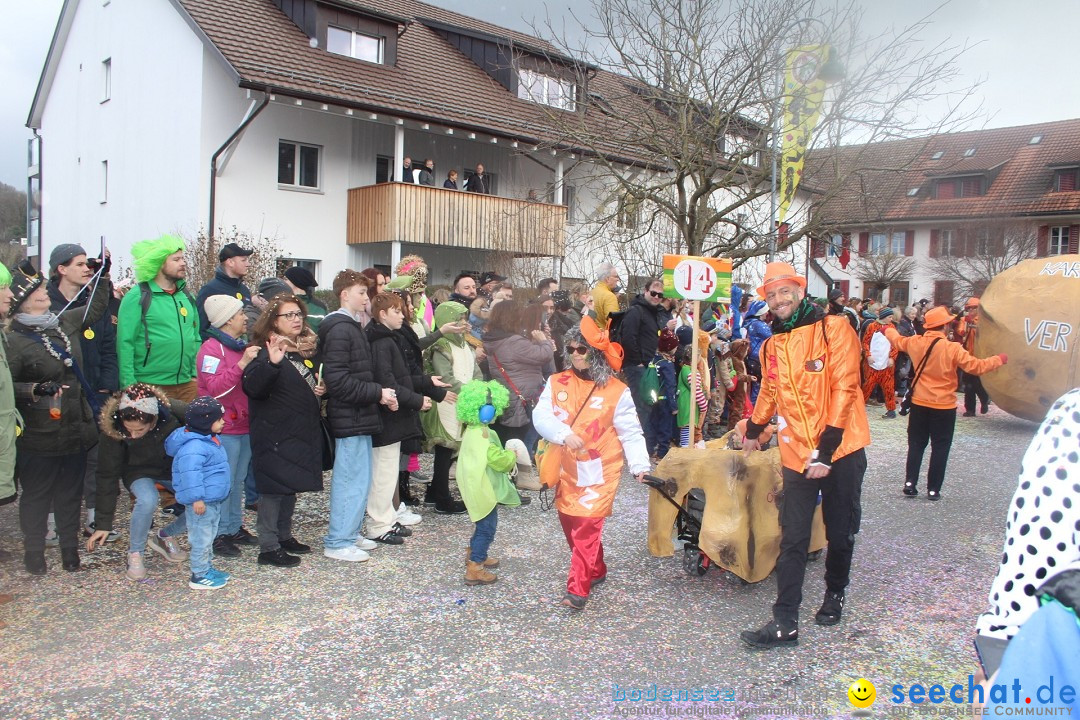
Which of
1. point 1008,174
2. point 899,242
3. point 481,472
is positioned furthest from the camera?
point 899,242

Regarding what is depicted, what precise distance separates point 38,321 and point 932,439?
A: 741 centimetres

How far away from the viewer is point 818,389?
416 centimetres

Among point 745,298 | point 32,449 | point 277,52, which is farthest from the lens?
point 277,52

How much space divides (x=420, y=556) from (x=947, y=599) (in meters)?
3.42

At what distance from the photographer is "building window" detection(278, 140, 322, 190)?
1889 centimetres

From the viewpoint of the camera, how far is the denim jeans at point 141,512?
4.80 meters

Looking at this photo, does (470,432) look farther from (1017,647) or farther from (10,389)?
(1017,647)

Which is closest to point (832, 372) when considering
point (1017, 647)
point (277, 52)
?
point (1017, 647)

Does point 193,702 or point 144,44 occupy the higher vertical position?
point 144,44

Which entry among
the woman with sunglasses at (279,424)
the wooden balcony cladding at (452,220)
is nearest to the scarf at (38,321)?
the woman with sunglasses at (279,424)

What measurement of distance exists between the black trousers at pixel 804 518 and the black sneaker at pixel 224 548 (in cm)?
353

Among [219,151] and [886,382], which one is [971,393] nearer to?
[886,382]

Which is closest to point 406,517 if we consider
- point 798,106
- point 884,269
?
point 798,106

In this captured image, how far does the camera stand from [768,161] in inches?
552
